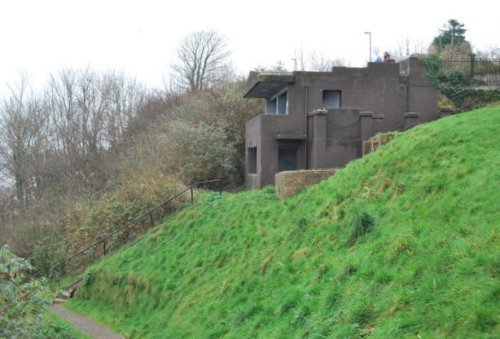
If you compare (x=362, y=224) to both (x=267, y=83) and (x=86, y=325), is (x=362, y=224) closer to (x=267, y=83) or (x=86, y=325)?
(x=86, y=325)

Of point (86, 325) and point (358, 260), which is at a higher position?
point (358, 260)

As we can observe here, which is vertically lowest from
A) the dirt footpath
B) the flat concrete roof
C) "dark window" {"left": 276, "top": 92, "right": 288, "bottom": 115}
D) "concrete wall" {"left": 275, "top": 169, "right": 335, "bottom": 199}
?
the dirt footpath

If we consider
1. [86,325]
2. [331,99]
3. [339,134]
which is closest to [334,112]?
[339,134]

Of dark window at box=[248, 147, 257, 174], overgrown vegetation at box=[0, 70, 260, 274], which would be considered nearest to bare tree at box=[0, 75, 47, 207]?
overgrown vegetation at box=[0, 70, 260, 274]

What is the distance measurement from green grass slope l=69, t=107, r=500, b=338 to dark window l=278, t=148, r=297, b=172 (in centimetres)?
572

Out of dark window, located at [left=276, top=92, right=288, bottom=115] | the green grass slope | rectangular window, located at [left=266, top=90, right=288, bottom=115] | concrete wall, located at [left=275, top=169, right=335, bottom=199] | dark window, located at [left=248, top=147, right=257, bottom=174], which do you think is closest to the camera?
the green grass slope

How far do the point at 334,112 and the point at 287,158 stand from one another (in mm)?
3016

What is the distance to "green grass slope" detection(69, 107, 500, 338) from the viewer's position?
240 inches

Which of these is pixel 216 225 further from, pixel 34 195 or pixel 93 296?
pixel 34 195

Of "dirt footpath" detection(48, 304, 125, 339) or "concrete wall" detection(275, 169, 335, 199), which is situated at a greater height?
"concrete wall" detection(275, 169, 335, 199)

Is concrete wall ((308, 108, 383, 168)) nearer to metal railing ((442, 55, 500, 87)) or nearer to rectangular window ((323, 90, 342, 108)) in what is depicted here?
rectangular window ((323, 90, 342, 108))

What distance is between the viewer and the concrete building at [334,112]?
20578mm

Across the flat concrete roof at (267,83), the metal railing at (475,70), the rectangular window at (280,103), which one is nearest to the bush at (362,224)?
the flat concrete roof at (267,83)

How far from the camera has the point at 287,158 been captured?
2245 cm
